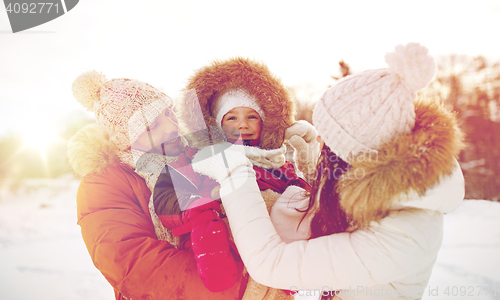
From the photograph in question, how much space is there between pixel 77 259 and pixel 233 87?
4.03 meters

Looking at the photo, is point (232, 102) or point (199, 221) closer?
point (199, 221)

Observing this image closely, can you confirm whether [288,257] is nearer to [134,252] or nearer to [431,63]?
[134,252]

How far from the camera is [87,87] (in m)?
1.46

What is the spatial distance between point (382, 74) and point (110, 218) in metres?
1.31

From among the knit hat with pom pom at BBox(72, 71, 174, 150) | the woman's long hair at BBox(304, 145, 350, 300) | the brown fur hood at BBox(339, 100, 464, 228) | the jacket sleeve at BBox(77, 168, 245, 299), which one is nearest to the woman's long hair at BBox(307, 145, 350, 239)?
the woman's long hair at BBox(304, 145, 350, 300)

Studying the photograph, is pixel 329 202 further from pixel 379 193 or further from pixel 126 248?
pixel 126 248

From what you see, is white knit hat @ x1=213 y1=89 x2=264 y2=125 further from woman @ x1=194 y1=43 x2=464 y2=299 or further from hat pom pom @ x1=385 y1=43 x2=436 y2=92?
hat pom pom @ x1=385 y1=43 x2=436 y2=92

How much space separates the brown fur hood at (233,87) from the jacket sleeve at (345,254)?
0.78 meters

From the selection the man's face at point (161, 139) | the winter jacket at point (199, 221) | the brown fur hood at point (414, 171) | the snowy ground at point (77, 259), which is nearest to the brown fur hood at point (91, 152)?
the man's face at point (161, 139)

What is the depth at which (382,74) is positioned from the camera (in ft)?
2.79

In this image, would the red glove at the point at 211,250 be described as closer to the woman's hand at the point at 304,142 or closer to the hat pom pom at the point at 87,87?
the woman's hand at the point at 304,142

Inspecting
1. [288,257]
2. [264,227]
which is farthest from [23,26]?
[288,257]

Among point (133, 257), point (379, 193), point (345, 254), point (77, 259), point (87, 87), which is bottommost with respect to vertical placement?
point (77, 259)

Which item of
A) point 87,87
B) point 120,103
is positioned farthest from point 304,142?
point 87,87
